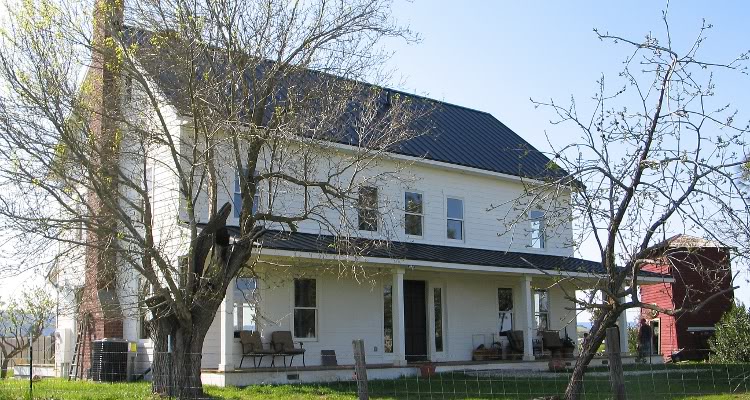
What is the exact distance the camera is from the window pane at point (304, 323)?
19.6 meters

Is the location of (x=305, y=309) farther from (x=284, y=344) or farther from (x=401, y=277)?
(x=401, y=277)

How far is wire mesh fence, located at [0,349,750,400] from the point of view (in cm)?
1372

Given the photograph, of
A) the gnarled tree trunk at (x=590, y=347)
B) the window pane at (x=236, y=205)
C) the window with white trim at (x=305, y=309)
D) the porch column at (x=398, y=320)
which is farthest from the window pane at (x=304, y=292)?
the gnarled tree trunk at (x=590, y=347)

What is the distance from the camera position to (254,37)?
45.0 feet

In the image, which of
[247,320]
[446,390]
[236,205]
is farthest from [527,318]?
[236,205]

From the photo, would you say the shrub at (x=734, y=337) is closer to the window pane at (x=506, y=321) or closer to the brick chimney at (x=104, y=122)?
the window pane at (x=506, y=321)

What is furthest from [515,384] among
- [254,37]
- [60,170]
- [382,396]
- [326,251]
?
[60,170]

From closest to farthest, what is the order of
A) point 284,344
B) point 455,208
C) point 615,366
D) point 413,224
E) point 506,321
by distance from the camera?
point 615,366
point 284,344
point 413,224
point 455,208
point 506,321

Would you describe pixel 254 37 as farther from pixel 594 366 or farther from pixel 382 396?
pixel 594 366

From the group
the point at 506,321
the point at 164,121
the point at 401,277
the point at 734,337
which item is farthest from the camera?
the point at 734,337

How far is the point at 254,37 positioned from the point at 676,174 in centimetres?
768

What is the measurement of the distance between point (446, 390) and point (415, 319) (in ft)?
20.3

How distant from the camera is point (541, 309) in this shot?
82.8ft

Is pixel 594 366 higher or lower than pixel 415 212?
lower
